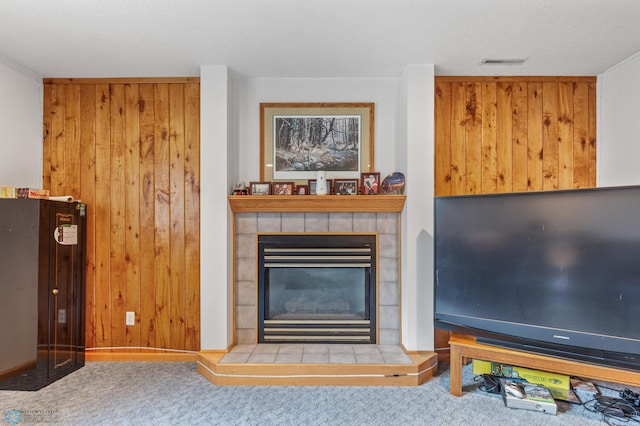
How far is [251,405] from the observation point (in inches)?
88.1

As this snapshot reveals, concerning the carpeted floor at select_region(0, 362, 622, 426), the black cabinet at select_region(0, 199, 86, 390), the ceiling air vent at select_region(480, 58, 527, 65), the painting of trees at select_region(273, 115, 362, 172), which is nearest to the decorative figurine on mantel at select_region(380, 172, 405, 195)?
the painting of trees at select_region(273, 115, 362, 172)

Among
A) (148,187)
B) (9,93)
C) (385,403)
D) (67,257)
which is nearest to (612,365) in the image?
(385,403)

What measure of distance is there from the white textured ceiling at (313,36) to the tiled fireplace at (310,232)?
47.2 inches

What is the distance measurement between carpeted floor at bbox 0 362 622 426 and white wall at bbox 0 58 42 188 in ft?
5.27

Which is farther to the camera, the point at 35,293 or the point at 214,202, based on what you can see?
the point at 214,202

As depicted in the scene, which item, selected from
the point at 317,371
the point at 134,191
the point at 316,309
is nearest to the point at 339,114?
the point at 316,309

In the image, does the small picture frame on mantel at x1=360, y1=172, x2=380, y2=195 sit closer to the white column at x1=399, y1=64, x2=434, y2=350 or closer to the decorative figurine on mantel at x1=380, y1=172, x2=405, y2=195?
the decorative figurine on mantel at x1=380, y1=172, x2=405, y2=195

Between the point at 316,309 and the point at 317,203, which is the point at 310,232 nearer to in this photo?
the point at 317,203

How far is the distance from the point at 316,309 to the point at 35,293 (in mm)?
2064

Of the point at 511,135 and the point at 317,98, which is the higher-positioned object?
the point at 317,98

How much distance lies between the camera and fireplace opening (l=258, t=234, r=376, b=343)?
9.77ft

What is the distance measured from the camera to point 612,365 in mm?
1922

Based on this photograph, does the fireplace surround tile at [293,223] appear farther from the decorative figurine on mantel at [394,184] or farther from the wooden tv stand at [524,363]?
the wooden tv stand at [524,363]

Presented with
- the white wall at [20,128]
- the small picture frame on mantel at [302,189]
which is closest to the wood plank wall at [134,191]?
→ the white wall at [20,128]
